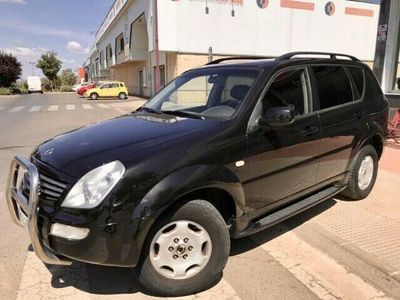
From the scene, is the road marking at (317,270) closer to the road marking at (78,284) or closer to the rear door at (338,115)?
the road marking at (78,284)

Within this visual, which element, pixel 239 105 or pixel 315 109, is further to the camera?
pixel 315 109

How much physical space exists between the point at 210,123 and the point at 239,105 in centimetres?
35

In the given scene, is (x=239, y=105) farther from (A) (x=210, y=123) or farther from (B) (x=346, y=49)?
(B) (x=346, y=49)

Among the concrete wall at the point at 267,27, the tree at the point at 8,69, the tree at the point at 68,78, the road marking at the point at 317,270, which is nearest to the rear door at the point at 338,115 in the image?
the road marking at the point at 317,270

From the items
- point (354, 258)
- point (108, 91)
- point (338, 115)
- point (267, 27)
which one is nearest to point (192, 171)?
point (354, 258)

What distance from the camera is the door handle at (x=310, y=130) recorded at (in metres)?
3.85

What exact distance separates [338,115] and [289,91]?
0.86 meters

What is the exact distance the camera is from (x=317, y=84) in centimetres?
415

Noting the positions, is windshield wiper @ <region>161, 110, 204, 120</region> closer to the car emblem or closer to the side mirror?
the side mirror

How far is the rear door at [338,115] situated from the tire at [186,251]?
5.73ft

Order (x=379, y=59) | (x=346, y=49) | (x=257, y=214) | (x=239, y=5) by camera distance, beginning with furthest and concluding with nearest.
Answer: (x=346, y=49) → (x=239, y=5) → (x=379, y=59) → (x=257, y=214)

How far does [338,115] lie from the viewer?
171 inches

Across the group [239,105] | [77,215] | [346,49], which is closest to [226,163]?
[239,105]

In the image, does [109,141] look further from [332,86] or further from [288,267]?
[332,86]
